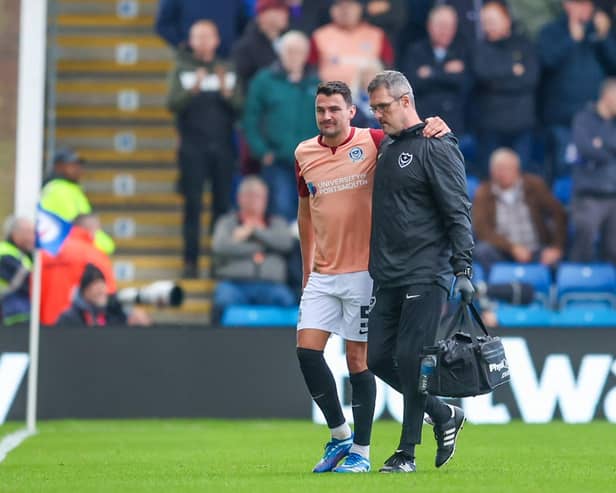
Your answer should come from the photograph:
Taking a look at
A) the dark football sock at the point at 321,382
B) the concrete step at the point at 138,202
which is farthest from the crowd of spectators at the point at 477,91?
the dark football sock at the point at 321,382

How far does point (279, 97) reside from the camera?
16922 mm

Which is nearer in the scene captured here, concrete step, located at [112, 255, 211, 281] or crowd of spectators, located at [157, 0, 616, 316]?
crowd of spectators, located at [157, 0, 616, 316]

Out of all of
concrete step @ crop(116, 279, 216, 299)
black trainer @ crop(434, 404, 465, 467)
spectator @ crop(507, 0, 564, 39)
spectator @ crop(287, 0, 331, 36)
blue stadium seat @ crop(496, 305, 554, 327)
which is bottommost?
concrete step @ crop(116, 279, 216, 299)

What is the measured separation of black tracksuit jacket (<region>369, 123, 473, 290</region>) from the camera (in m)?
8.63

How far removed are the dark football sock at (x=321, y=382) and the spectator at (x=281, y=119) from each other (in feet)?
25.8

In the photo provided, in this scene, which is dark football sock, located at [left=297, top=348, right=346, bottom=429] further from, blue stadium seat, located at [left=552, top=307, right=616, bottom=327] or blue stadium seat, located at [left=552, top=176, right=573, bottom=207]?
blue stadium seat, located at [left=552, top=176, right=573, bottom=207]

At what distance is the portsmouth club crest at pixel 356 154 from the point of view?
9.11 meters

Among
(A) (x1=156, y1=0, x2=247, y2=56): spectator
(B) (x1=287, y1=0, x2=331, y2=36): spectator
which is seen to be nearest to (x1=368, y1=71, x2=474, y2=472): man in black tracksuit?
(B) (x1=287, y1=0, x2=331, y2=36): spectator

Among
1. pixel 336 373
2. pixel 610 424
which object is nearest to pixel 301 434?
pixel 336 373

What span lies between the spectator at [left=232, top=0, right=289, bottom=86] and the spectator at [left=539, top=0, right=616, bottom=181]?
10.0ft

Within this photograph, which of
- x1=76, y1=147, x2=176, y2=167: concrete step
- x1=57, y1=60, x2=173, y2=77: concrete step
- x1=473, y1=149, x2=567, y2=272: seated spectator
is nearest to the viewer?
x1=473, y1=149, x2=567, y2=272: seated spectator

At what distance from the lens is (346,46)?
17.4 m

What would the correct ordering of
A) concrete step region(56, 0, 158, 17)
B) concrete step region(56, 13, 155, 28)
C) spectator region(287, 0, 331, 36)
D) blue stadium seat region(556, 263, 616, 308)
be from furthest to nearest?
concrete step region(56, 0, 158, 17) < concrete step region(56, 13, 155, 28) < spectator region(287, 0, 331, 36) < blue stadium seat region(556, 263, 616, 308)

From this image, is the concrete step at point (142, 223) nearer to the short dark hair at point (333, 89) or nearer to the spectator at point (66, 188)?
the spectator at point (66, 188)
